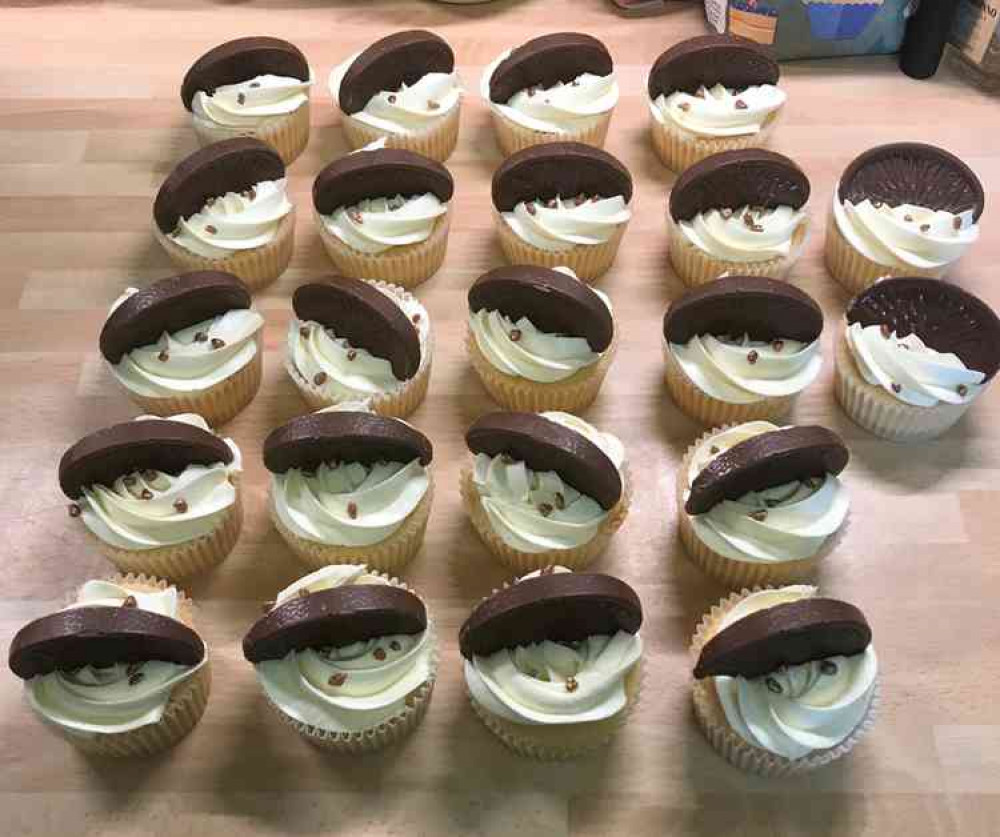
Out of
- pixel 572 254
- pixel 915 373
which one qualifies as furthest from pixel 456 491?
pixel 915 373

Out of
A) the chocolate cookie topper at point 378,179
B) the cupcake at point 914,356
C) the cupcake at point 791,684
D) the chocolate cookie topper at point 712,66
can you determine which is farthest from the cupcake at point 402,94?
the cupcake at point 791,684

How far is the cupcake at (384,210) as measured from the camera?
10.8 feet

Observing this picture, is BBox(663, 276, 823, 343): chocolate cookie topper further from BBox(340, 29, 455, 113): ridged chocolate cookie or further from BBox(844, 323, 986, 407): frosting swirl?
BBox(340, 29, 455, 113): ridged chocolate cookie

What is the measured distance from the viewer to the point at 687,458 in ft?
9.61

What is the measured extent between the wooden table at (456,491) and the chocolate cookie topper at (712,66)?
0.24m

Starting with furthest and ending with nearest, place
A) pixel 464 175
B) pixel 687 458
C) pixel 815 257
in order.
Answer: pixel 464 175 → pixel 815 257 → pixel 687 458

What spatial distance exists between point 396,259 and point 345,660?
1310 millimetres

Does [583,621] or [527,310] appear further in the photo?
[527,310]

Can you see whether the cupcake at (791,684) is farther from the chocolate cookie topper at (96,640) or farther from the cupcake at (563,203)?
the cupcake at (563,203)

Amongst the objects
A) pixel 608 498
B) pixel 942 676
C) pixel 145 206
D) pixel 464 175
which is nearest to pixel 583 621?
pixel 608 498

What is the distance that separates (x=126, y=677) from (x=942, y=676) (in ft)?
6.11

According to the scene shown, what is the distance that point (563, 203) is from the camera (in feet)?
11.0

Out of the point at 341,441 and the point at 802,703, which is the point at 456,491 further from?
the point at 802,703

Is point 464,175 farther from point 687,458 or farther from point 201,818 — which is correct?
point 201,818
